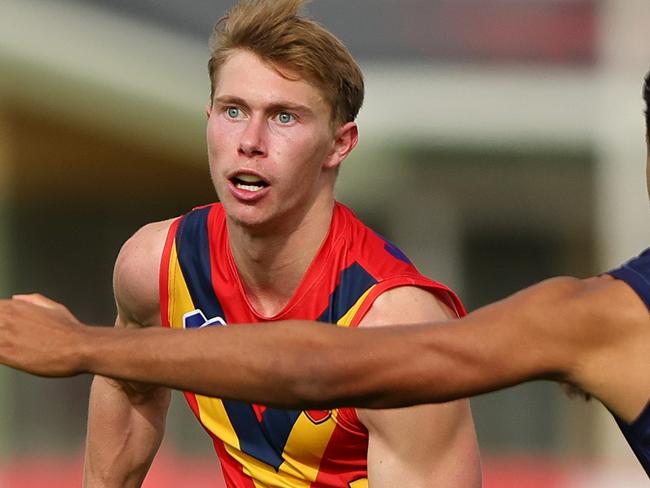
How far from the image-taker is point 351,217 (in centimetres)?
510

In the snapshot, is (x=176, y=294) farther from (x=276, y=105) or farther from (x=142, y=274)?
(x=276, y=105)

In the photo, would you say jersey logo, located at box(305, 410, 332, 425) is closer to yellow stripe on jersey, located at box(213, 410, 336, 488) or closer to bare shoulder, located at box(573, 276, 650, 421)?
yellow stripe on jersey, located at box(213, 410, 336, 488)

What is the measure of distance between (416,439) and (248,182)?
1028 millimetres

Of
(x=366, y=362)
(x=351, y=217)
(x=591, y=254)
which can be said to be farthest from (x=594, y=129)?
(x=366, y=362)

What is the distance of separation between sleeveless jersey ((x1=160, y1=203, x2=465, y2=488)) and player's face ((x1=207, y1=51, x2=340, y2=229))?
25cm

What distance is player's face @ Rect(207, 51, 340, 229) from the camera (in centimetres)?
483

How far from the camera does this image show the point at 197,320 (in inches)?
205

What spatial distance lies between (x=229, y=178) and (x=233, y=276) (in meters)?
0.46

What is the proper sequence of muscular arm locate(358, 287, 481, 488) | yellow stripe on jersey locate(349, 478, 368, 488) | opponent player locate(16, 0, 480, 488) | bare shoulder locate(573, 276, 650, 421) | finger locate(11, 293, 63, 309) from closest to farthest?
bare shoulder locate(573, 276, 650, 421), finger locate(11, 293, 63, 309), muscular arm locate(358, 287, 481, 488), opponent player locate(16, 0, 480, 488), yellow stripe on jersey locate(349, 478, 368, 488)

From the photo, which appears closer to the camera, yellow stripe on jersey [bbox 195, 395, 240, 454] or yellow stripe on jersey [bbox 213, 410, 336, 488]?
yellow stripe on jersey [bbox 213, 410, 336, 488]

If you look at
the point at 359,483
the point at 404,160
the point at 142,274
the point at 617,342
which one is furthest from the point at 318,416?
the point at 404,160

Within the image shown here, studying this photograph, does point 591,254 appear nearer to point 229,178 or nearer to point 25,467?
point 25,467

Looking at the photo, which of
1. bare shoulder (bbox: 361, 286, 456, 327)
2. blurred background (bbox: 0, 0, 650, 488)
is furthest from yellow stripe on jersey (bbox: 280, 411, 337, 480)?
blurred background (bbox: 0, 0, 650, 488)

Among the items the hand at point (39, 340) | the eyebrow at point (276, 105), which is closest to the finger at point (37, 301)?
the hand at point (39, 340)
